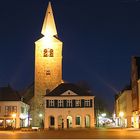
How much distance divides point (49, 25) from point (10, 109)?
3074 centimetres

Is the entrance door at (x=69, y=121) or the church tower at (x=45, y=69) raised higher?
the church tower at (x=45, y=69)

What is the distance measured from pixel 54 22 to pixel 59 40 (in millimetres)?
8448

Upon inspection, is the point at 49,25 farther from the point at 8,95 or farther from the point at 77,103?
the point at 77,103

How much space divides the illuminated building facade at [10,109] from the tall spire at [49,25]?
21.9m

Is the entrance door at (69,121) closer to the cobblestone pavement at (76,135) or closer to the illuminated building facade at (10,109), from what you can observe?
the illuminated building facade at (10,109)

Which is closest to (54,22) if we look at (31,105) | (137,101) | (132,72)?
(31,105)

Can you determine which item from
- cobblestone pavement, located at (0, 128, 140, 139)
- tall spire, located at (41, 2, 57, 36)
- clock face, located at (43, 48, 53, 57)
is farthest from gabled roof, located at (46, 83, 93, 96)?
cobblestone pavement, located at (0, 128, 140, 139)

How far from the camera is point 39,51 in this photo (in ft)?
370

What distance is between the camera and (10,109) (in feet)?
334

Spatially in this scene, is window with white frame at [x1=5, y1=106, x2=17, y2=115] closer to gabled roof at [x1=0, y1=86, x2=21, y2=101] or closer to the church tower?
gabled roof at [x1=0, y1=86, x2=21, y2=101]

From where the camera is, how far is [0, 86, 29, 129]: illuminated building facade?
10025 cm

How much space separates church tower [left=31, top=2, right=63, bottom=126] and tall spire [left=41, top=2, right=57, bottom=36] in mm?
365

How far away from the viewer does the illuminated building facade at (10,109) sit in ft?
329

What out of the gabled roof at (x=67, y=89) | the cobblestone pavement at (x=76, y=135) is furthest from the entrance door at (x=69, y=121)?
the cobblestone pavement at (x=76, y=135)
